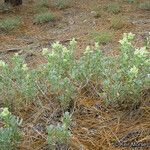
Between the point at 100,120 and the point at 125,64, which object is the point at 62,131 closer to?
the point at 100,120

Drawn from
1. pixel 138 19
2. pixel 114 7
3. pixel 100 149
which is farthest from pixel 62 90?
pixel 114 7

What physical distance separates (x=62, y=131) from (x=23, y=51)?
166 inches

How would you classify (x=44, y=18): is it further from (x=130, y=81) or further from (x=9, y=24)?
(x=130, y=81)

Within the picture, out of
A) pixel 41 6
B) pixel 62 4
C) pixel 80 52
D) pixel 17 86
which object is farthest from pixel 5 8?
pixel 17 86

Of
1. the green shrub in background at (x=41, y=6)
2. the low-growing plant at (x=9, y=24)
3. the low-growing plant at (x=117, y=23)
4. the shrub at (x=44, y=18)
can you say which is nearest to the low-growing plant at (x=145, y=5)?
the low-growing plant at (x=117, y=23)

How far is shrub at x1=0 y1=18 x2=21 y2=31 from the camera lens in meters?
7.77

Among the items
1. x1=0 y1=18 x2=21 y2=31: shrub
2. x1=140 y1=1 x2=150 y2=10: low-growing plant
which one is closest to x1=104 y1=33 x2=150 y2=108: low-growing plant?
x1=0 y1=18 x2=21 y2=31: shrub

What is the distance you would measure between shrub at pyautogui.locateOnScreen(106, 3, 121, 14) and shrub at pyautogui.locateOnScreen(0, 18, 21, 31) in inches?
85.2

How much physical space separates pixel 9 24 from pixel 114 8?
248 centimetres

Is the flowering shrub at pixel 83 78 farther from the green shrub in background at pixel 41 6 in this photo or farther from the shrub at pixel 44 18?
the green shrub in background at pixel 41 6

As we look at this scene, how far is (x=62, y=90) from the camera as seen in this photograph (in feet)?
10.4

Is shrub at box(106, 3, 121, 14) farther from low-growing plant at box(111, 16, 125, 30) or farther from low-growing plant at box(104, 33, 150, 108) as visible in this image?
low-growing plant at box(104, 33, 150, 108)

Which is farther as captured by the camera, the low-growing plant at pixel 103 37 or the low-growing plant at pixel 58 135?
the low-growing plant at pixel 103 37

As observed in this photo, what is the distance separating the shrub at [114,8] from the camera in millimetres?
8578
